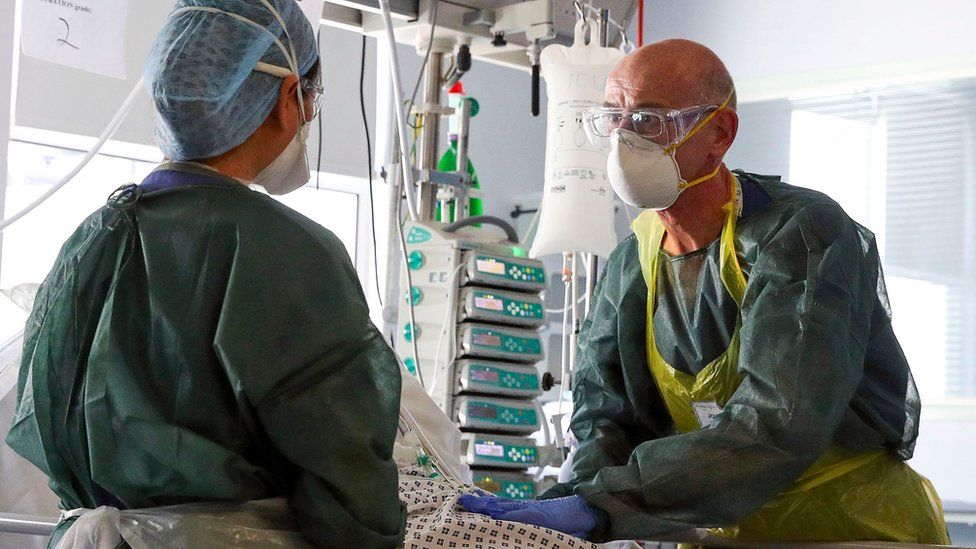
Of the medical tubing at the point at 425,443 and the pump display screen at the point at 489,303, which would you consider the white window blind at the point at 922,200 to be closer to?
the pump display screen at the point at 489,303

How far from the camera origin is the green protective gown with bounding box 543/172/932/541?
1842 mm

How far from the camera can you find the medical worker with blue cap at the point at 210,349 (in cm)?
122

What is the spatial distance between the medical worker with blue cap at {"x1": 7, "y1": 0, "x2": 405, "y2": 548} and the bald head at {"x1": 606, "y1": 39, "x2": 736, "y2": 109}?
38.1 inches

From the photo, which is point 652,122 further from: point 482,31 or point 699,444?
point 482,31

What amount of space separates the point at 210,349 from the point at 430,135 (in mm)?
2280

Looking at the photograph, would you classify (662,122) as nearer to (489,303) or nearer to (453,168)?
(489,303)

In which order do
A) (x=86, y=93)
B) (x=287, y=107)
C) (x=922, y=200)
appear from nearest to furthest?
(x=287, y=107) → (x=86, y=93) → (x=922, y=200)

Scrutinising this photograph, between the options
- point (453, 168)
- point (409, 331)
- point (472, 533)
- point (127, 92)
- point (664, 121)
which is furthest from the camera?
point (127, 92)

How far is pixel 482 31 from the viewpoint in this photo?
3.43 meters

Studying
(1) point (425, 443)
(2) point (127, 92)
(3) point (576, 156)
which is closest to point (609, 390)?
(1) point (425, 443)

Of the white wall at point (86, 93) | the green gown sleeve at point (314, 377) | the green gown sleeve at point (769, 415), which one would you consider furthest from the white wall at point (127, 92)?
the green gown sleeve at point (314, 377)

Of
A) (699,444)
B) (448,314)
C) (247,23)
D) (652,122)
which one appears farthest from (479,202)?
(247,23)

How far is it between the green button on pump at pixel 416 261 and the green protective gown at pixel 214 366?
2.09 meters

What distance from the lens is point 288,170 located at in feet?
4.81
